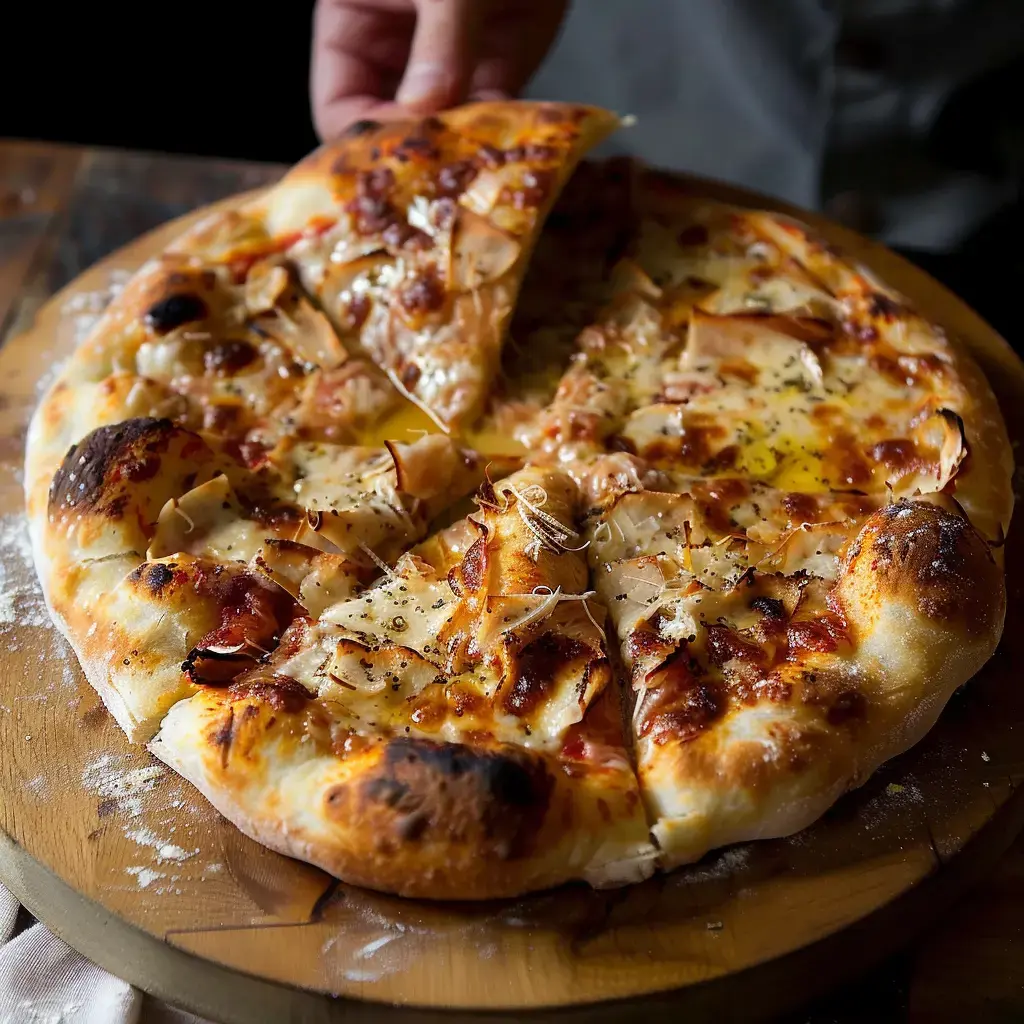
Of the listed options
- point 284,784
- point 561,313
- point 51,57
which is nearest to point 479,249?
point 561,313

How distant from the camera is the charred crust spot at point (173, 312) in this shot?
9.11 ft

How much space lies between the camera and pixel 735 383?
2.68 m

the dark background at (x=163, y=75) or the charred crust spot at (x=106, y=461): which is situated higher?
the charred crust spot at (x=106, y=461)

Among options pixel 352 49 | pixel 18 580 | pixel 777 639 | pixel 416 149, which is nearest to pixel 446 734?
pixel 777 639

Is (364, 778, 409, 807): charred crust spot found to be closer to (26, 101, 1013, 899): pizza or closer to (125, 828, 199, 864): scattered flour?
(26, 101, 1013, 899): pizza

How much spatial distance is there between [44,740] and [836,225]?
2.57m

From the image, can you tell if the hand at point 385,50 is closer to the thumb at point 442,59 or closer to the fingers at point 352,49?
the fingers at point 352,49

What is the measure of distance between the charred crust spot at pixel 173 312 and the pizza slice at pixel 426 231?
0.19 meters

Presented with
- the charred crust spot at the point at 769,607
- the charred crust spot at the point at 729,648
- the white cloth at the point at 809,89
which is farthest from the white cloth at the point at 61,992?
the white cloth at the point at 809,89

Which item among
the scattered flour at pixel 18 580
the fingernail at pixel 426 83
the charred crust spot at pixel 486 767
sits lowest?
the scattered flour at pixel 18 580

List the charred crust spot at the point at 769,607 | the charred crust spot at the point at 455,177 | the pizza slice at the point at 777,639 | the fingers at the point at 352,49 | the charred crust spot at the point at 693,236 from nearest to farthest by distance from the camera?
the pizza slice at the point at 777,639 < the charred crust spot at the point at 769,607 < the charred crust spot at the point at 455,177 < the charred crust spot at the point at 693,236 < the fingers at the point at 352,49

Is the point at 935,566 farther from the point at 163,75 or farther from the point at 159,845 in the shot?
the point at 163,75

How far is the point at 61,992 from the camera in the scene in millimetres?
1936

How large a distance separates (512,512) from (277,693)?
0.59m
